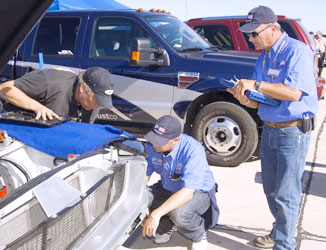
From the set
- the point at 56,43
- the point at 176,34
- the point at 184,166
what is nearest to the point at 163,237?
the point at 184,166

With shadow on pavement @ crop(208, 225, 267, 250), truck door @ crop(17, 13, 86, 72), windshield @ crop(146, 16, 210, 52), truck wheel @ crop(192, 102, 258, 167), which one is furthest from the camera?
truck door @ crop(17, 13, 86, 72)

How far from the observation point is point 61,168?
2527 millimetres

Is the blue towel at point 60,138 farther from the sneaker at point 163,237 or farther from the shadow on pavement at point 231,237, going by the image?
the shadow on pavement at point 231,237

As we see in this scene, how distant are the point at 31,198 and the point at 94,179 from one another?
0.59 m

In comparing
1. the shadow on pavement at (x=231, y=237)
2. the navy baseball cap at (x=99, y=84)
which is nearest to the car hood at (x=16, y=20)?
the navy baseball cap at (x=99, y=84)

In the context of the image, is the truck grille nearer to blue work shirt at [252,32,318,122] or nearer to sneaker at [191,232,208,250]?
sneaker at [191,232,208,250]

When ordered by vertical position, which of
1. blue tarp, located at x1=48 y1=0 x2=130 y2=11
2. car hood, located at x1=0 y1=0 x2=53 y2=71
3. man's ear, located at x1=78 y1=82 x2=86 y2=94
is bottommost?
man's ear, located at x1=78 y1=82 x2=86 y2=94

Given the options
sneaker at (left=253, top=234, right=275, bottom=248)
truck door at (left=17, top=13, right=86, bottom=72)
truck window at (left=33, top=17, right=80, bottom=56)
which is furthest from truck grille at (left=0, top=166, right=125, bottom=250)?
truck window at (left=33, top=17, right=80, bottom=56)

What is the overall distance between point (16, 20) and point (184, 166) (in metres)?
1.72

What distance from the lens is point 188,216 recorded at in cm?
334

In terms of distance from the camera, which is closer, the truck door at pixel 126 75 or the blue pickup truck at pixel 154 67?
the blue pickup truck at pixel 154 67

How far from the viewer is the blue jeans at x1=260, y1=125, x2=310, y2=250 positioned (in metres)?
3.09

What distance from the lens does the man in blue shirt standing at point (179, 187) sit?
318 centimetres

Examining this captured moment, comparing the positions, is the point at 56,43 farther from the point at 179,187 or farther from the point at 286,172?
the point at 286,172
